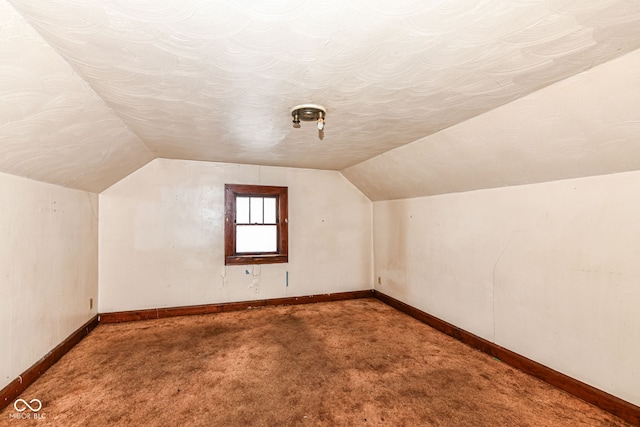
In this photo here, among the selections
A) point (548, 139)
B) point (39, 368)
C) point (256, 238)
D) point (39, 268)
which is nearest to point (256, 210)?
point (256, 238)

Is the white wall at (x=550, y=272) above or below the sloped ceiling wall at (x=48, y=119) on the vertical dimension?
below

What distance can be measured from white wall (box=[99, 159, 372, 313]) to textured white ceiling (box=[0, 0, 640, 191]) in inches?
52.7

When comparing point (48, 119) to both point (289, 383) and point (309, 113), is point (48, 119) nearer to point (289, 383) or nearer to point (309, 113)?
point (309, 113)

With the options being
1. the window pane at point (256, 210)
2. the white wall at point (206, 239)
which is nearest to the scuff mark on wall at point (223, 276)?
the white wall at point (206, 239)

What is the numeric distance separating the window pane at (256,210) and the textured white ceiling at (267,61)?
1.96m

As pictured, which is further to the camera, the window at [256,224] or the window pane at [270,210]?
the window pane at [270,210]

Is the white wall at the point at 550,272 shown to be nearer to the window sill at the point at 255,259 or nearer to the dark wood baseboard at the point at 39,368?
the window sill at the point at 255,259

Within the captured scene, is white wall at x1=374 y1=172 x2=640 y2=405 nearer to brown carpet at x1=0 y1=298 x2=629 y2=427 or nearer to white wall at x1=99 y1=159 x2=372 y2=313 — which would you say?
brown carpet at x1=0 y1=298 x2=629 y2=427

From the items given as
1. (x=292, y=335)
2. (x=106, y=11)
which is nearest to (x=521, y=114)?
(x=106, y=11)

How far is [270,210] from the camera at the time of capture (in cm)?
441

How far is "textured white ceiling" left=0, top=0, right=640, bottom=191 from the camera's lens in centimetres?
112

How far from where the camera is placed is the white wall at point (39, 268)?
2018 millimetres

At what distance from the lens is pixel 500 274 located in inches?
104

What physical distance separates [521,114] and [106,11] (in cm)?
237
